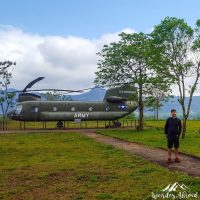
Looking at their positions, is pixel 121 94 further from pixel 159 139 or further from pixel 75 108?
pixel 159 139

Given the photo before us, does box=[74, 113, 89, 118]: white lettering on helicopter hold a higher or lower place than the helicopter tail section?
lower

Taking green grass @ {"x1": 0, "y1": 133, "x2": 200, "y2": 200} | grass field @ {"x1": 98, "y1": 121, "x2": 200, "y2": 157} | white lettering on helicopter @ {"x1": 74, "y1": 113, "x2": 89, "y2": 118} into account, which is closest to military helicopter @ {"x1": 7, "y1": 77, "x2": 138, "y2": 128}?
white lettering on helicopter @ {"x1": 74, "y1": 113, "x2": 89, "y2": 118}

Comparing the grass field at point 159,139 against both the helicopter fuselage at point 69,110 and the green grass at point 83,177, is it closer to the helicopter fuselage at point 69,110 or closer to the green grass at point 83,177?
the green grass at point 83,177

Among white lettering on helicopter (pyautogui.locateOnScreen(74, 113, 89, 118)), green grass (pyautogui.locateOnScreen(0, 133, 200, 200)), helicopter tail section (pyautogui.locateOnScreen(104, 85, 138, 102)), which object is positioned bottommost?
green grass (pyautogui.locateOnScreen(0, 133, 200, 200))

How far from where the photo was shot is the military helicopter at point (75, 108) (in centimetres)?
4619

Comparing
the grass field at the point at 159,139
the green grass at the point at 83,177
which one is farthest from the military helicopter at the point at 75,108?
the green grass at the point at 83,177

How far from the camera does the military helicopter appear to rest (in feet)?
152

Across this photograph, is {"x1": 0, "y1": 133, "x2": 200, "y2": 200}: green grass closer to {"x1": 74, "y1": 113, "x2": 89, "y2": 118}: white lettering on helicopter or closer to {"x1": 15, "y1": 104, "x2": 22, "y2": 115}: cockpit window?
{"x1": 15, "y1": 104, "x2": 22, "y2": 115}: cockpit window

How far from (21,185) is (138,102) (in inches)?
1368

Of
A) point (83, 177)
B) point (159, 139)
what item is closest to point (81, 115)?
point (159, 139)

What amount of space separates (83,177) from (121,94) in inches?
1391

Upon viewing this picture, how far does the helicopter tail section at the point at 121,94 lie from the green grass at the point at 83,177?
27056 mm

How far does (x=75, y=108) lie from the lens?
47.8 m

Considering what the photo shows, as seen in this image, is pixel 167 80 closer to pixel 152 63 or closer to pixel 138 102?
pixel 152 63
